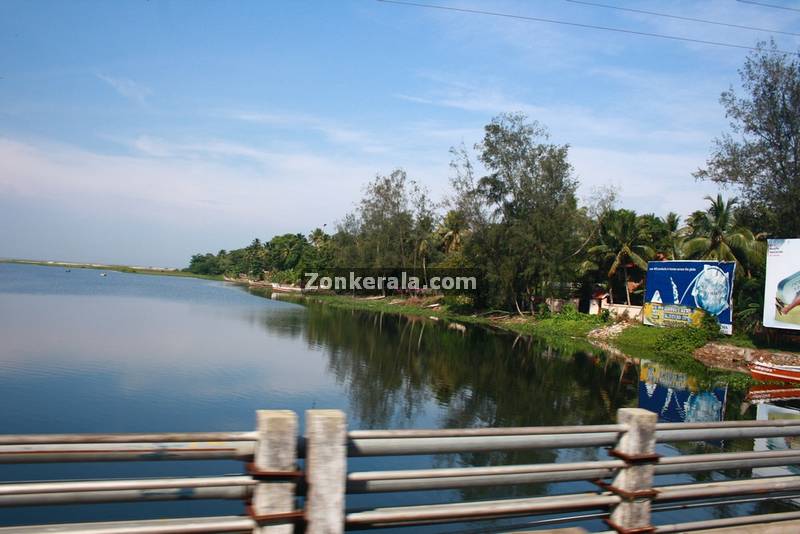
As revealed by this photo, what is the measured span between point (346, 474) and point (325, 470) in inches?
5.2

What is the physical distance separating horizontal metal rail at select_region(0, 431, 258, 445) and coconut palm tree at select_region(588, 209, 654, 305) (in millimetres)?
39332

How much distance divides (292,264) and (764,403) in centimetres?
9004

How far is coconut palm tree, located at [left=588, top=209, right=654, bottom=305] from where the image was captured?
40.0m

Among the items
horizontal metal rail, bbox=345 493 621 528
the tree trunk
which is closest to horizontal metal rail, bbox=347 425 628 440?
horizontal metal rail, bbox=345 493 621 528

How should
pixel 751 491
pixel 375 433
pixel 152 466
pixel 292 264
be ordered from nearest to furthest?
pixel 375 433 < pixel 751 491 < pixel 152 466 < pixel 292 264

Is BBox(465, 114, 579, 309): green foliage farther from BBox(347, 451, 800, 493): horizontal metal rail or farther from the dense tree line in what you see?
BBox(347, 451, 800, 493): horizontal metal rail

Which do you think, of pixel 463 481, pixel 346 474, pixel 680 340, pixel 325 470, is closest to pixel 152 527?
pixel 325 470

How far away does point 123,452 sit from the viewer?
302 cm

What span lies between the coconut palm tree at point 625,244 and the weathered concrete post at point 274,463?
39.1 meters

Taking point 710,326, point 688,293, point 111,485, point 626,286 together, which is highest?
point 626,286

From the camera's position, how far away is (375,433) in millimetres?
3479

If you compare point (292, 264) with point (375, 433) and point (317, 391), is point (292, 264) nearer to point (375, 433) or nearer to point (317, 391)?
point (317, 391)

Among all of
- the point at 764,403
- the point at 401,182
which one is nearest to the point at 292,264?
the point at 401,182

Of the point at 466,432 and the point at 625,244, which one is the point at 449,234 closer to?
the point at 625,244
